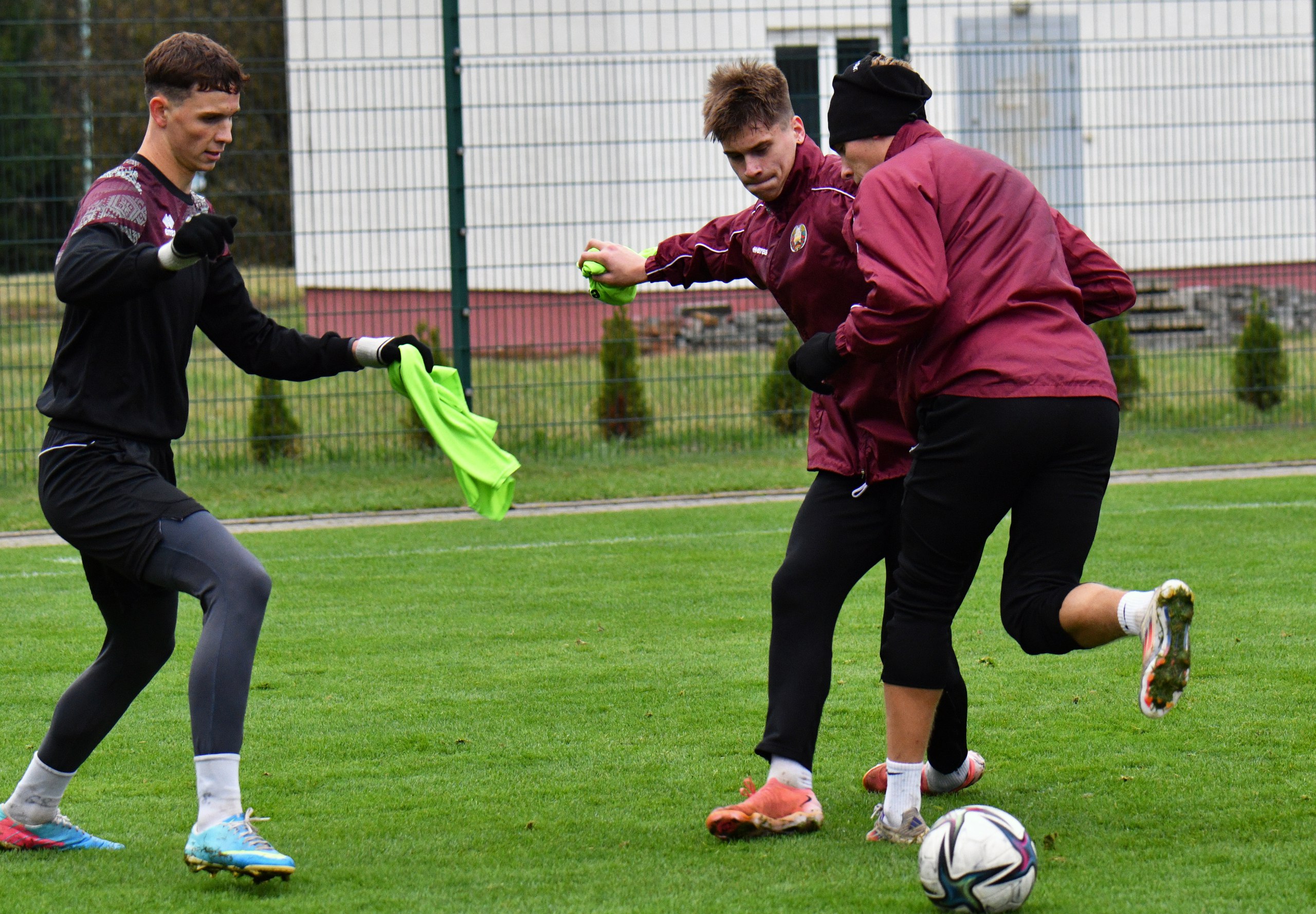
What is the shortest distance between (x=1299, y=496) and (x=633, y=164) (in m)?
5.00

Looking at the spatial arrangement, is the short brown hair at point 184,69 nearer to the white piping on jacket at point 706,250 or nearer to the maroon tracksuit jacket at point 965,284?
the white piping on jacket at point 706,250

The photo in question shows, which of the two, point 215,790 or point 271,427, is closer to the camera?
point 215,790

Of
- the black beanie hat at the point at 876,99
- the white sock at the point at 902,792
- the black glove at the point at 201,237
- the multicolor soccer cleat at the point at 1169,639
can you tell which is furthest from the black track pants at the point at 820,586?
the black glove at the point at 201,237

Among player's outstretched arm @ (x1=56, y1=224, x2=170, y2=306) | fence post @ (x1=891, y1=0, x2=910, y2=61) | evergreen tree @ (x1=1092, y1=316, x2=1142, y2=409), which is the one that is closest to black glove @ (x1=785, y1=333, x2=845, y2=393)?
player's outstretched arm @ (x1=56, y1=224, x2=170, y2=306)

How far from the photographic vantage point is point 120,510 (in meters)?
3.76

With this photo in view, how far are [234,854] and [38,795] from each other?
80 cm

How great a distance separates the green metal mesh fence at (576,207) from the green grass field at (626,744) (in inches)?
127

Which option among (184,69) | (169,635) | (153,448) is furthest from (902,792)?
(184,69)

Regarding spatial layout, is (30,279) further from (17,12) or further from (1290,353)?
(1290,353)

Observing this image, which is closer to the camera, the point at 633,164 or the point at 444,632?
the point at 444,632

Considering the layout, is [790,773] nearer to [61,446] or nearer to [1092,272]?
[1092,272]

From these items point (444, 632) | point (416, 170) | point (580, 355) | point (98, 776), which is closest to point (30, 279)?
point (416, 170)

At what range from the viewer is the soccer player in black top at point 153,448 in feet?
11.9

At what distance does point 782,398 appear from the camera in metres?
11.8
